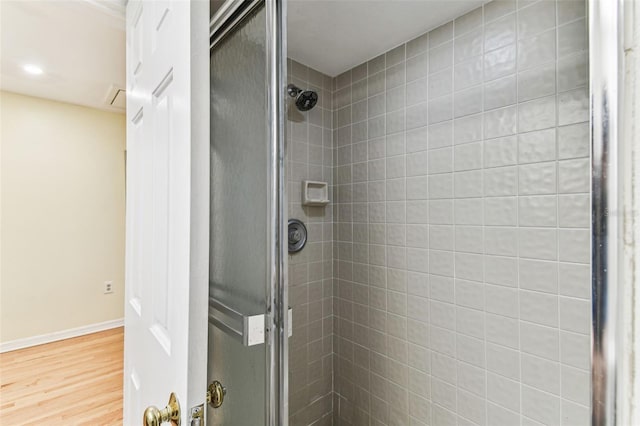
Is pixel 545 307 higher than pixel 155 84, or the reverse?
pixel 155 84

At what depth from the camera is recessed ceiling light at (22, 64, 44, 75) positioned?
2.20m

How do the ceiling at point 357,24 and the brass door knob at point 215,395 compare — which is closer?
the brass door knob at point 215,395

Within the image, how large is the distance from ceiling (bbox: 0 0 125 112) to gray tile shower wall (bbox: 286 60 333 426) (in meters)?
1.03

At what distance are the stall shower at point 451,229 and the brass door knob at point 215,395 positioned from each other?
3.64ft

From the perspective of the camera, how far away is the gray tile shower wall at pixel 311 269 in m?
1.83

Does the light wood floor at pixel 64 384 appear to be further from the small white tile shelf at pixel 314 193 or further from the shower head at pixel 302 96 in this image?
the shower head at pixel 302 96

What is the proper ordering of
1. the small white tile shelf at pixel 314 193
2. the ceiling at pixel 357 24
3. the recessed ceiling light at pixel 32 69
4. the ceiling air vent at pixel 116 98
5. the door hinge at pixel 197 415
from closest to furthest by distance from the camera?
the door hinge at pixel 197 415 → the ceiling at pixel 357 24 → the small white tile shelf at pixel 314 193 → the recessed ceiling light at pixel 32 69 → the ceiling air vent at pixel 116 98

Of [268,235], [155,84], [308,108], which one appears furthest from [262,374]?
[308,108]

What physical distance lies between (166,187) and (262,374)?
0.49 metres

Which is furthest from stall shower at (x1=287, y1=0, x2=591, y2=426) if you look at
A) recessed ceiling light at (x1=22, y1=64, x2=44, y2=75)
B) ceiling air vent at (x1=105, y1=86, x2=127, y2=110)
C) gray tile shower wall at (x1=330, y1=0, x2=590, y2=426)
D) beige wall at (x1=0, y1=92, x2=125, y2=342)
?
beige wall at (x1=0, y1=92, x2=125, y2=342)

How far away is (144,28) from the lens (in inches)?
35.6

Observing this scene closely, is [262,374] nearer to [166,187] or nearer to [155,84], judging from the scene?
[166,187]

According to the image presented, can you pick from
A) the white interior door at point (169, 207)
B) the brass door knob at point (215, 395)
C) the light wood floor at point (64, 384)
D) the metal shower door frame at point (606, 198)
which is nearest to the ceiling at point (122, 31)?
the white interior door at point (169, 207)

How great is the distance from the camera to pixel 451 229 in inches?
57.8
